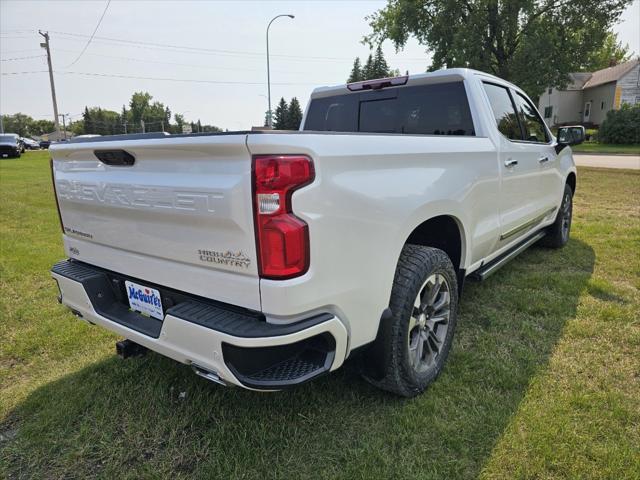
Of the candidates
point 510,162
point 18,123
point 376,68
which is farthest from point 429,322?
point 18,123

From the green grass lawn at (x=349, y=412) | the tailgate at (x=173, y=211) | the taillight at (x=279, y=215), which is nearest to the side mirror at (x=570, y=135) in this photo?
the green grass lawn at (x=349, y=412)

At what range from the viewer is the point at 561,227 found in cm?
530

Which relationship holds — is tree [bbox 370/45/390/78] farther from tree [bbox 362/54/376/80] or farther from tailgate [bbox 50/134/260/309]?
tailgate [bbox 50/134/260/309]

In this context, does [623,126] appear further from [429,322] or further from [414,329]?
[414,329]

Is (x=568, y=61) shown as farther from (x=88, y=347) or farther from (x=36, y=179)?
(x=88, y=347)

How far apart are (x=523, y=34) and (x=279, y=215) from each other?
30.8 meters

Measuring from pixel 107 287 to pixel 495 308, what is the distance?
295cm

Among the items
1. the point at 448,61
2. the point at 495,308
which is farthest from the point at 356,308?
the point at 448,61

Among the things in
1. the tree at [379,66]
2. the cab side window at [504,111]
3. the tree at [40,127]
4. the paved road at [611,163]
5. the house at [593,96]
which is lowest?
the paved road at [611,163]

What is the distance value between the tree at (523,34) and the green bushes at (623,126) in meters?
5.44

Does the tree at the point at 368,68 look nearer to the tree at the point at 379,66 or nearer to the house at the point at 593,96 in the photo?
the tree at the point at 379,66

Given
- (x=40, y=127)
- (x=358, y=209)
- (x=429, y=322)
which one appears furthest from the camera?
(x=40, y=127)

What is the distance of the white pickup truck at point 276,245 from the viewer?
167cm

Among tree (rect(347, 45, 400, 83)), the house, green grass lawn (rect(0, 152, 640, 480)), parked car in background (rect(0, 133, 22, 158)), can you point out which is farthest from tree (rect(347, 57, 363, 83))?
green grass lawn (rect(0, 152, 640, 480))
